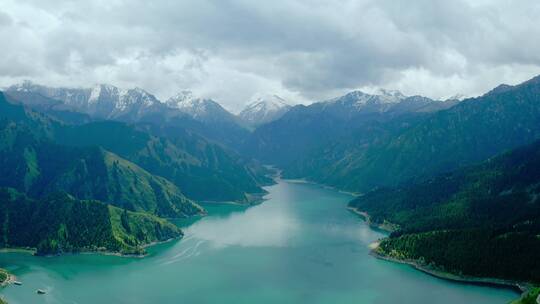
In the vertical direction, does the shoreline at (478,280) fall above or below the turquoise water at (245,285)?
above

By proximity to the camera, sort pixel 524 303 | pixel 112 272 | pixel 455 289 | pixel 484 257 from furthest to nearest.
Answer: pixel 112 272, pixel 484 257, pixel 455 289, pixel 524 303

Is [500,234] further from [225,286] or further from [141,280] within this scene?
[141,280]

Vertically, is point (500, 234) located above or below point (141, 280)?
above

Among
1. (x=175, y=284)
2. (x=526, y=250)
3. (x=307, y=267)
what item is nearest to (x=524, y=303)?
(x=526, y=250)

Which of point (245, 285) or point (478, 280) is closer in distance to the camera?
point (245, 285)

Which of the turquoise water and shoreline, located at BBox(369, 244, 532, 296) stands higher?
shoreline, located at BBox(369, 244, 532, 296)

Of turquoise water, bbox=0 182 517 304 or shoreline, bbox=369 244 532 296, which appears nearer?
turquoise water, bbox=0 182 517 304

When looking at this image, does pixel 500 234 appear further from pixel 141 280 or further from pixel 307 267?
pixel 141 280

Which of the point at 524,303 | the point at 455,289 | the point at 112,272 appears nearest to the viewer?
the point at 524,303

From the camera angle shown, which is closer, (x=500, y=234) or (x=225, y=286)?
(x=225, y=286)

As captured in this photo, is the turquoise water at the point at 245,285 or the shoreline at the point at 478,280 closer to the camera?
the turquoise water at the point at 245,285

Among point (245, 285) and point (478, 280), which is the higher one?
point (478, 280)
